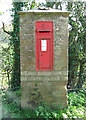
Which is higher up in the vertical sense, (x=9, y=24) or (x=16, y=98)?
(x=9, y=24)

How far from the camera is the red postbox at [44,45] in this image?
3.55 m

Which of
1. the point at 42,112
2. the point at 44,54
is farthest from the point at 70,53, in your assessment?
the point at 42,112

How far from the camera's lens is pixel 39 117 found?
3668 mm

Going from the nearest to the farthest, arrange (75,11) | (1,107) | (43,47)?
(43,47), (1,107), (75,11)

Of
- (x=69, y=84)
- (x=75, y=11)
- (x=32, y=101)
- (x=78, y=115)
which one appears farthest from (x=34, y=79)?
(x=75, y=11)

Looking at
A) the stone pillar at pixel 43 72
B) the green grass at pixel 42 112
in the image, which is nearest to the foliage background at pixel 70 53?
→ the green grass at pixel 42 112

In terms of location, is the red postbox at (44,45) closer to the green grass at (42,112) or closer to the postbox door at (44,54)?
the postbox door at (44,54)

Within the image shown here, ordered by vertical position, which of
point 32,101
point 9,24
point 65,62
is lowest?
point 32,101

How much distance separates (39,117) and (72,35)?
3.13m

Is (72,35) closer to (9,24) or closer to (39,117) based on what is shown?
(9,24)

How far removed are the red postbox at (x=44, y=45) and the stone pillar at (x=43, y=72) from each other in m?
0.09

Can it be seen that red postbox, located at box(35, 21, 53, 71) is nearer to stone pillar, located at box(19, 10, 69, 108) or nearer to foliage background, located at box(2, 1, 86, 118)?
stone pillar, located at box(19, 10, 69, 108)

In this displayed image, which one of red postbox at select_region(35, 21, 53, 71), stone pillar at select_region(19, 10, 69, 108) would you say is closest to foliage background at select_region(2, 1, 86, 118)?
stone pillar at select_region(19, 10, 69, 108)

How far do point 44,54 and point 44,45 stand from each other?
0.79 ft
